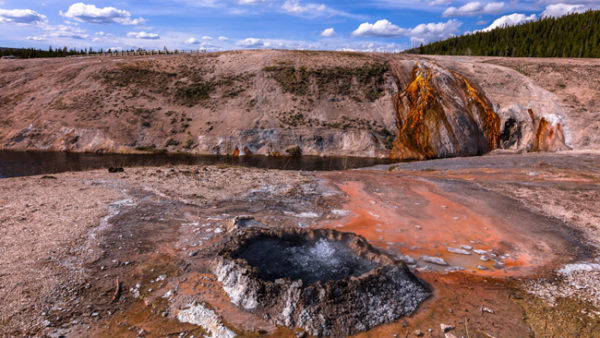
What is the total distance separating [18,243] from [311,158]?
2389cm

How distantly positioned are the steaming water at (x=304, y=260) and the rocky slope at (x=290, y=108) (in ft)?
74.5

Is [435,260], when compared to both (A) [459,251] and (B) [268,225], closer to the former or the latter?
(A) [459,251]

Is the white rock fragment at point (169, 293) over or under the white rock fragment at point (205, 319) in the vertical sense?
over

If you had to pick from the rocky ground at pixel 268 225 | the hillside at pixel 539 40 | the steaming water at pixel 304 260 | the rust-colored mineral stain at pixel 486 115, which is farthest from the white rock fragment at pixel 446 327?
the hillside at pixel 539 40

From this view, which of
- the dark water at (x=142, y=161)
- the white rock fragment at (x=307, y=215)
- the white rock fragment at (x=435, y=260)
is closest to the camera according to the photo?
the white rock fragment at (x=435, y=260)

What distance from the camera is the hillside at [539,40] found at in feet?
209

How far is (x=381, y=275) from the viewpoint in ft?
25.6

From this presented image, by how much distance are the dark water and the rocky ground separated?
30.9 ft

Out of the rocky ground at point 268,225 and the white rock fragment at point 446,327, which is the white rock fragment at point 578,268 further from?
the white rock fragment at point 446,327

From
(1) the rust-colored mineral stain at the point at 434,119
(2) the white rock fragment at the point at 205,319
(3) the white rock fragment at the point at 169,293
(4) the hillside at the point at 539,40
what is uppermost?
(4) the hillside at the point at 539,40

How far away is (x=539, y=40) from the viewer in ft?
232

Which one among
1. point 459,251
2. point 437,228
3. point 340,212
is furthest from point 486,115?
point 459,251

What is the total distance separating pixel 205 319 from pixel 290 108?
30.8 m

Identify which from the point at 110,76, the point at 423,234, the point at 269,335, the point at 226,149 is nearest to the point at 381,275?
the point at 269,335
